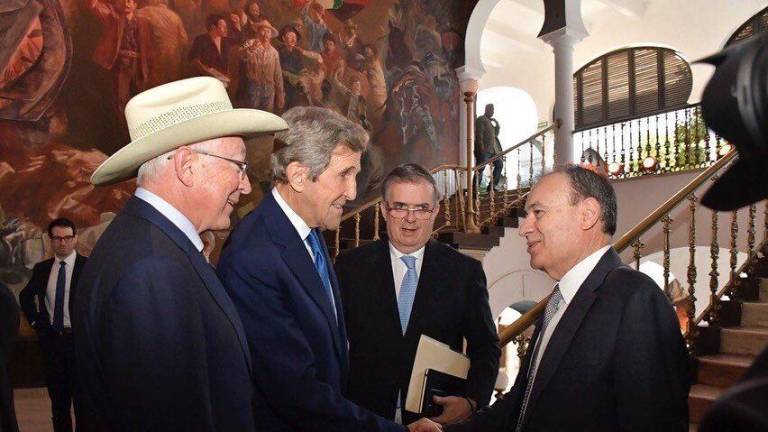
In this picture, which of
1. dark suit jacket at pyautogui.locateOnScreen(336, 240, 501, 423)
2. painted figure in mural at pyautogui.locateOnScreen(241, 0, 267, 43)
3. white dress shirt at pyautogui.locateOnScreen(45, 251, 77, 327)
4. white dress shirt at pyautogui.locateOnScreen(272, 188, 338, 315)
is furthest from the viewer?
painted figure in mural at pyautogui.locateOnScreen(241, 0, 267, 43)

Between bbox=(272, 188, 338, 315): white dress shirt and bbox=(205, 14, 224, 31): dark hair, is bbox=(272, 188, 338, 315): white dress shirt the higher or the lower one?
the lower one

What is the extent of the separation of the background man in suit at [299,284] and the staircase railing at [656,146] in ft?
32.7

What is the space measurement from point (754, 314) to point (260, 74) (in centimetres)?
813

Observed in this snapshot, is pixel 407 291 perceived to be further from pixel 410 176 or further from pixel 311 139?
pixel 311 139

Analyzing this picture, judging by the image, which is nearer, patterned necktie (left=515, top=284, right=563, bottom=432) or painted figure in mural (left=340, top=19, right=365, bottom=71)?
patterned necktie (left=515, top=284, right=563, bottom=432)

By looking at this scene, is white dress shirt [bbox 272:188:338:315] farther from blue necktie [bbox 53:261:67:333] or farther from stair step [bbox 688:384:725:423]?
blue necktie [bbox 53:261:67:333]

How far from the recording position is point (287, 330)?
1.86 m

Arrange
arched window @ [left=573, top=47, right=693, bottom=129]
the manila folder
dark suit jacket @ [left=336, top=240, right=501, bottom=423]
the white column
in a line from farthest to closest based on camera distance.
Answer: arched window @ [left=573, top=47, right=693, bottom=129] → the white column → dark suit jacket @ [left=336, top=240, right=501, bottom=423] → the manila folder

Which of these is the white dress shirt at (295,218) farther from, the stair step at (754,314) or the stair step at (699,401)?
the stair step at (754,314)

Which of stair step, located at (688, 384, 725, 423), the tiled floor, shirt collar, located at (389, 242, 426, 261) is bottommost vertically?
the tiled floor

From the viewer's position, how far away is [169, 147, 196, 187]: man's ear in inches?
64.6

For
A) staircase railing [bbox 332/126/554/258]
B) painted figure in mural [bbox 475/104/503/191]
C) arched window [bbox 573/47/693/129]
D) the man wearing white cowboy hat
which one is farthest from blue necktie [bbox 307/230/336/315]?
arched window [bbox 573/47/693/129]

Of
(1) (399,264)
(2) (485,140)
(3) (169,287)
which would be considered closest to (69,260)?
(1) (399,264)

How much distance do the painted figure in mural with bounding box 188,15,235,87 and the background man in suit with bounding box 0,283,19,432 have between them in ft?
30.7
